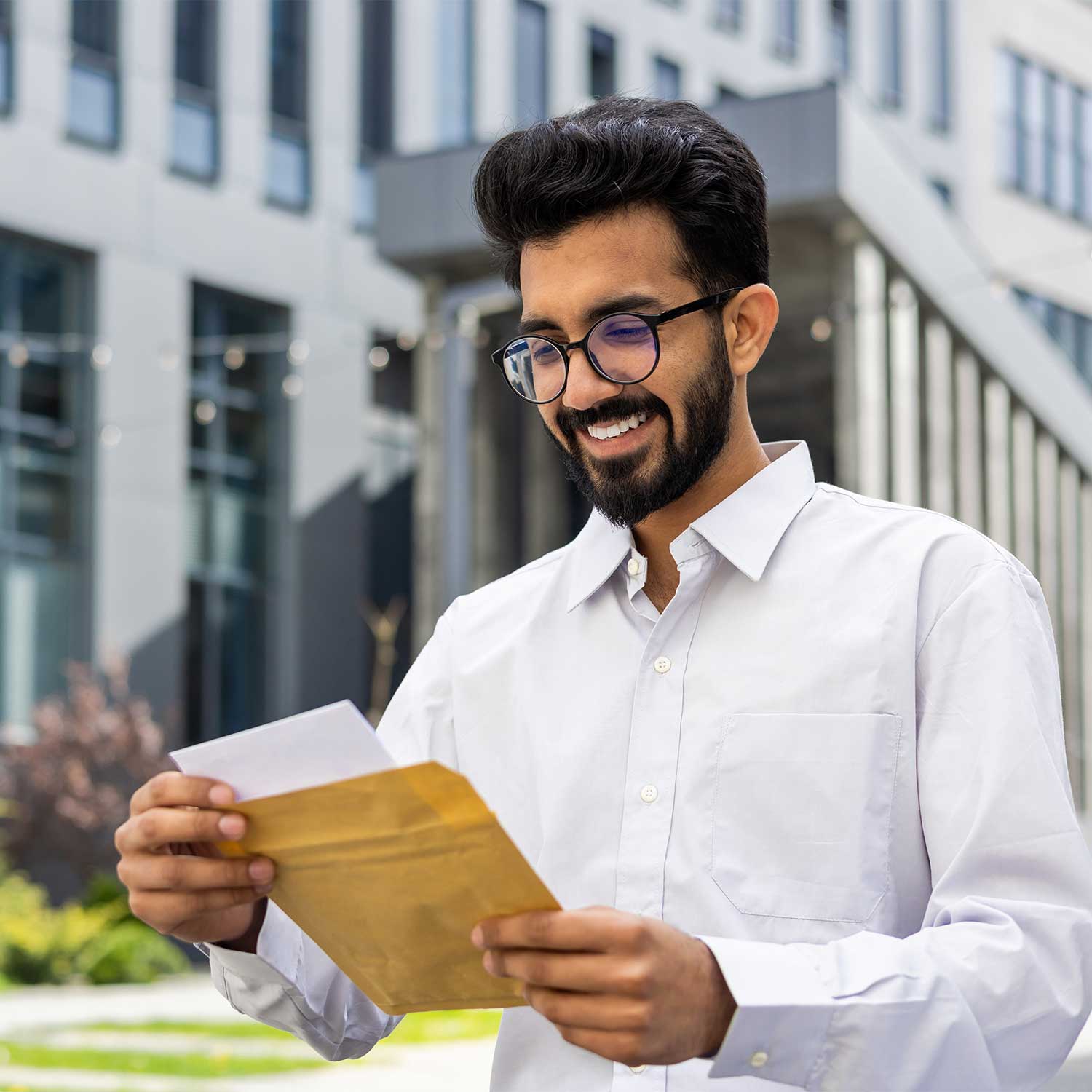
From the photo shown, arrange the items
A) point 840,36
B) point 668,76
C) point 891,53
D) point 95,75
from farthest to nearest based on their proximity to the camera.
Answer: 1. point 891,53
2. point 840,36
3. point 668,76
4. point 95,75

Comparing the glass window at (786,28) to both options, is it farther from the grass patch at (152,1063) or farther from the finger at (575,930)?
the finger at (575,930)

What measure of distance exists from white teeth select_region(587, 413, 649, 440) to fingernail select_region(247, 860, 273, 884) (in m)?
0.59

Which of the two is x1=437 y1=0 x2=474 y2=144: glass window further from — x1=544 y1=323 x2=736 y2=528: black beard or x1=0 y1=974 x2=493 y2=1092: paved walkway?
x1=544 y1=323 x2=736 y2=528: black beard

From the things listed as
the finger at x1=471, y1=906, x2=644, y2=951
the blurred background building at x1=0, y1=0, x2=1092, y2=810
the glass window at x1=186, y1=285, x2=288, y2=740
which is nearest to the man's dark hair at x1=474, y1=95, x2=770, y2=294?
the finger at x1=471, y1=906, x2=644, y2=951

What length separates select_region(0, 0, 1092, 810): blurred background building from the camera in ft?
45.1

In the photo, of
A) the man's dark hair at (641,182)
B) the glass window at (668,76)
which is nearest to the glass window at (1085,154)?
the glass window at (668,76)

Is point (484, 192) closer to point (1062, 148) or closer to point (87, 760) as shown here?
point (87, 760)

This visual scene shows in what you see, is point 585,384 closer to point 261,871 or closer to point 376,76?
point 261,871

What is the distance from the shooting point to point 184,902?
1649 mm

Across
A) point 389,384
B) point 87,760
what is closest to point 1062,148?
point 389,384

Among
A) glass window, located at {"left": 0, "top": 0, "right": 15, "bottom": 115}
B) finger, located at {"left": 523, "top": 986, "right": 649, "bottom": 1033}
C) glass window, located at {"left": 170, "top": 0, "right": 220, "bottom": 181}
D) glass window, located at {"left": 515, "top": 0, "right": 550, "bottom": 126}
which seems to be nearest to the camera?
finger, located at {"left": 523, "top": 986, "right": 649, "bottom": 1033}

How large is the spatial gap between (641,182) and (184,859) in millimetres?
859

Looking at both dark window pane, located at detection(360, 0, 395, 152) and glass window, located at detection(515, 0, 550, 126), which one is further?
glass window, located at detection(515, 0, 550, 126)

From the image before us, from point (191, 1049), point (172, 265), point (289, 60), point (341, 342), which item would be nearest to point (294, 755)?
point (191, 1049)
